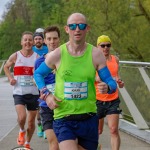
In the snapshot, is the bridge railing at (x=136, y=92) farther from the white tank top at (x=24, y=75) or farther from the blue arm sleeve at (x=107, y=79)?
the blue arm sleeve at (x=107, y=79)

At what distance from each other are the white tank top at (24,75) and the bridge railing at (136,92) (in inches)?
79.3

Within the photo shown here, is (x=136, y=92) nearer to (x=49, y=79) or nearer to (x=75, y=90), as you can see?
(x=49, y=79)

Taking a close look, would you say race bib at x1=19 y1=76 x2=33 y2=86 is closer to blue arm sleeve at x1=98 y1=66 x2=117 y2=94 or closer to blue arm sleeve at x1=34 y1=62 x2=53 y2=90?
blue arm sleeve at x1=34 y1=62 x2=53 y2=90

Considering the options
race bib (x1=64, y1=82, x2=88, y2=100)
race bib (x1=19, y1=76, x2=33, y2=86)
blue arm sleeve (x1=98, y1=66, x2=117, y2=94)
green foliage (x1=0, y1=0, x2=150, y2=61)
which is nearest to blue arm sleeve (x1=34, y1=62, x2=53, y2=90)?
race bib (x1=64, y1=82, x2=88, y2=100)

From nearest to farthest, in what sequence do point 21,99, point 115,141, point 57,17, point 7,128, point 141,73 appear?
point 115,141 < point 21,99 < point 141,73 < point 7,128 < point 57,17

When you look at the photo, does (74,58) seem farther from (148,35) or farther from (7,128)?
(148,35)

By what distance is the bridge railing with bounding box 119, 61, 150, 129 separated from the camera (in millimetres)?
9000

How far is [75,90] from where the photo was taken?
479cm

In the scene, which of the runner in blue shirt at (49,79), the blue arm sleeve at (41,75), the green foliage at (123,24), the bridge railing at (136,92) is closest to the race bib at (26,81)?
the runner in blue shirt at (49,79)

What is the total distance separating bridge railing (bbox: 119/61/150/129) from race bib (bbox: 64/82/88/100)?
407 centimetres

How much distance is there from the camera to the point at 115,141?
7004 mm

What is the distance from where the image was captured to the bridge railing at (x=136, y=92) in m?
9.00

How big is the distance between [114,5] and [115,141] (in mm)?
17141

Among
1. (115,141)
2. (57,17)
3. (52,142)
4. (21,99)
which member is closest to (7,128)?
(21,99)
